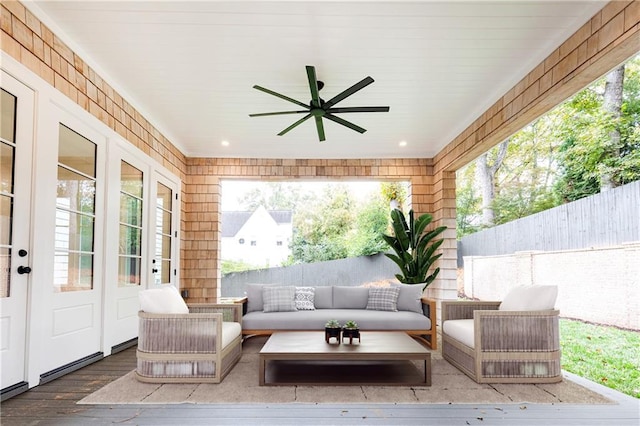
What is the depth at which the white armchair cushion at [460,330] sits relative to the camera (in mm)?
3969

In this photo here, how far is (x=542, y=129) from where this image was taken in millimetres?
12391

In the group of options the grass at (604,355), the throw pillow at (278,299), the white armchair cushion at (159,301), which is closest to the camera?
the white armchair cushion at (159,301)

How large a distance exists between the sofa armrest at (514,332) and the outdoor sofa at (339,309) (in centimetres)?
153

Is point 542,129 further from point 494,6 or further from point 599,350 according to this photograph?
point 494,6

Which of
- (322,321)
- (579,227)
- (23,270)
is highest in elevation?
(579,227)

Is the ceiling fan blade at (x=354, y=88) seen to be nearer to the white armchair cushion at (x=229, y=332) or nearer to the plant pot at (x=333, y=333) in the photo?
the plant pot at (x=333, y=333)

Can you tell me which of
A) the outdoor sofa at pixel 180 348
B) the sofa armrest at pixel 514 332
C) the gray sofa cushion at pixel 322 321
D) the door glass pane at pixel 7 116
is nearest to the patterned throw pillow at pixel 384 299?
the gray sofa cushion at pixel 322 321

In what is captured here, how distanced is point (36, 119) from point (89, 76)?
1.12 metres

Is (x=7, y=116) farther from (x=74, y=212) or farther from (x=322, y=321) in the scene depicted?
(x=322, y=321)

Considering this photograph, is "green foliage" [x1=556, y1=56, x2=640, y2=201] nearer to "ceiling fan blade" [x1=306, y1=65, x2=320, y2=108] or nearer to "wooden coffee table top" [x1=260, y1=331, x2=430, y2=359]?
"ceiling fan blade" [x1=306, y1=65, x2=320, y2=108]

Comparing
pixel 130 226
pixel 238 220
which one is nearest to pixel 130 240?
pixel 130 226

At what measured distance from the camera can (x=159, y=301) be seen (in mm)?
3924

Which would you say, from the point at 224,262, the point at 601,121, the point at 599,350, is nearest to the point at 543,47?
the point at 599,350

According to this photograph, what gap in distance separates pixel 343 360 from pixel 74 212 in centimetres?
292
